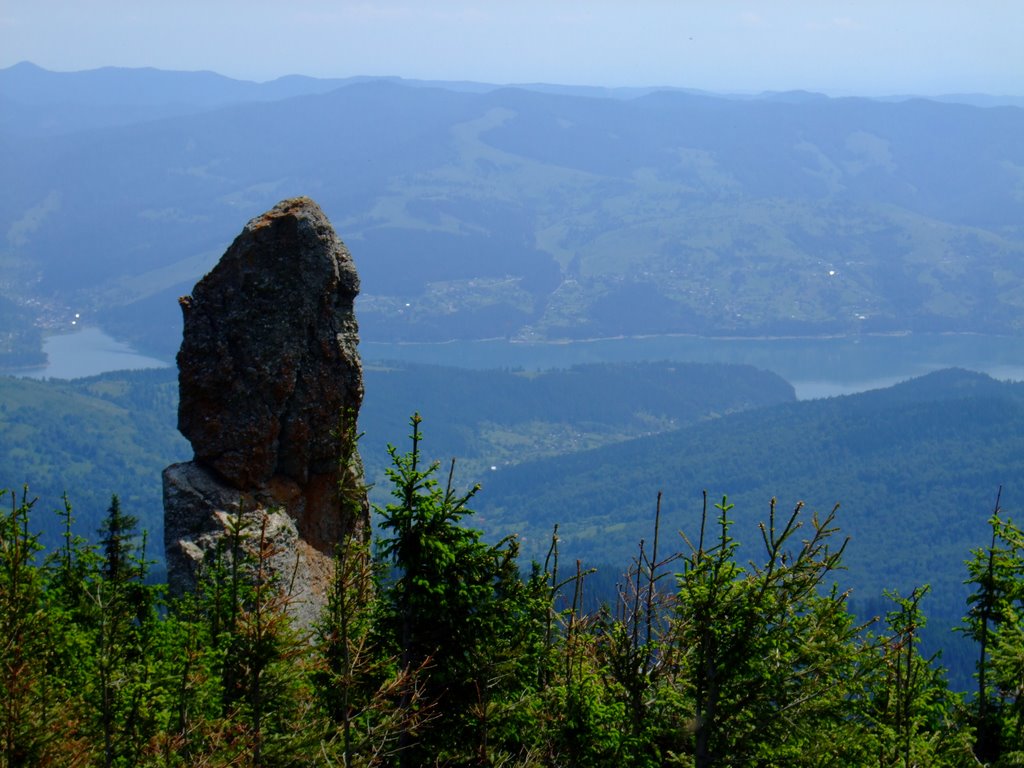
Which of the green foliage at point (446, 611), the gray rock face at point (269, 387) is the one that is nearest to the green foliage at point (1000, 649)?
the green foliage at point (446, 611)

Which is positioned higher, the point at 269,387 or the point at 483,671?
the point at 269,387

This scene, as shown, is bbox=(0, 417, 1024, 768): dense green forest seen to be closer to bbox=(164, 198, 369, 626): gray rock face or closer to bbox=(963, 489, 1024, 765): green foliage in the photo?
bbox=(963, 489, 1024, 765): green foliage

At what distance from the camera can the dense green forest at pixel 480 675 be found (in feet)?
48.8

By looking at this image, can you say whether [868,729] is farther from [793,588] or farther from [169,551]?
[169,551]

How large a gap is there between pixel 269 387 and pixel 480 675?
1001 cm

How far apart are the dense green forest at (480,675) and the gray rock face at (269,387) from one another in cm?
467

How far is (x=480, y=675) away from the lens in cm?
1706

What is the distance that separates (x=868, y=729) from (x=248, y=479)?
43.2 ft

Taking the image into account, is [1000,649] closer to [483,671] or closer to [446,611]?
[483,671]

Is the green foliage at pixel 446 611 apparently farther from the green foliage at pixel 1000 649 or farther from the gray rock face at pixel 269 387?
the gray rock face at pixel 269 387

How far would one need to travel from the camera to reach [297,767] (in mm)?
15883

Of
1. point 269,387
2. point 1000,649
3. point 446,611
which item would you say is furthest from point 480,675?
point 269,387

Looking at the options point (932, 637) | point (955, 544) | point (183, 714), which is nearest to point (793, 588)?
point (183, 714)

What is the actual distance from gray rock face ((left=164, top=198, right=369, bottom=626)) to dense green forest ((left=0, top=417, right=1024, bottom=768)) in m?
4.67
